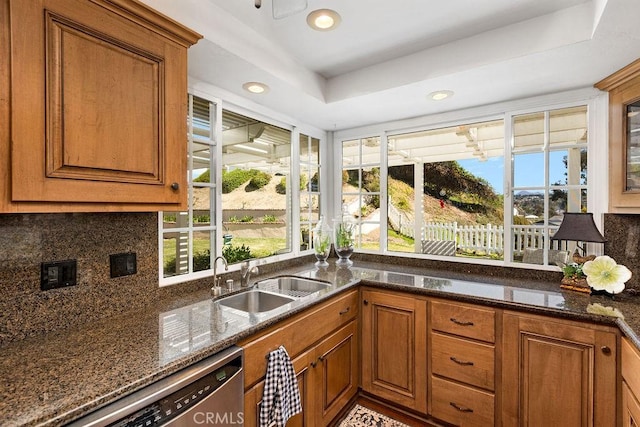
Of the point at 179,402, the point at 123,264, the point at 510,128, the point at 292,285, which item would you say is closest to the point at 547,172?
the point at 510,128

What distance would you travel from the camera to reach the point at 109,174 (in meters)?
1.09

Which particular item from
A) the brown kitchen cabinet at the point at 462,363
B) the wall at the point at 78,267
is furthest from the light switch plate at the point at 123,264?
the brown kitchen cabinet at the point at 462,363

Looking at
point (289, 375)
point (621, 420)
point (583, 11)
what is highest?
point (583, 11)

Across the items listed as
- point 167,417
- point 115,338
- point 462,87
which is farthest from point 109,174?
point 462,87

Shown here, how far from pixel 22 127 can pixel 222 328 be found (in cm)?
96

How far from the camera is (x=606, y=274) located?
65.0 inches

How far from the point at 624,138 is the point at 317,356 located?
2.18 metres

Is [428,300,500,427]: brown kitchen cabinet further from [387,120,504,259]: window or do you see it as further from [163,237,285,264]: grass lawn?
[387,120,504,259]: window

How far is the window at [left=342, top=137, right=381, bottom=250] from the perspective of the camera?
2.91 metres

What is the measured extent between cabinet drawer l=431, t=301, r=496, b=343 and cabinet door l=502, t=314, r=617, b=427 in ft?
0.27

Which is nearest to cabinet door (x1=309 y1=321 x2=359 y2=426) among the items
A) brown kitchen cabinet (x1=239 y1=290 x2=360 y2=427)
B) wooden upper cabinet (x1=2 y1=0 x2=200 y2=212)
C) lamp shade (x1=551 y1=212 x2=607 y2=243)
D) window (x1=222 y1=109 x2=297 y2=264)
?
brown kitchen cabinet (x1=239 y1=290 x2=360 y2=427)

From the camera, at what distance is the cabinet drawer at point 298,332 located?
1.28 m

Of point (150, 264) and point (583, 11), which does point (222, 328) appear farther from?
point (583, 11)

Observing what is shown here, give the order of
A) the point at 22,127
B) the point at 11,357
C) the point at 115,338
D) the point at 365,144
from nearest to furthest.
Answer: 1. the point at 22,127
2. the point at 11,357
3. the point at 115,338
4. the point at 365,144
